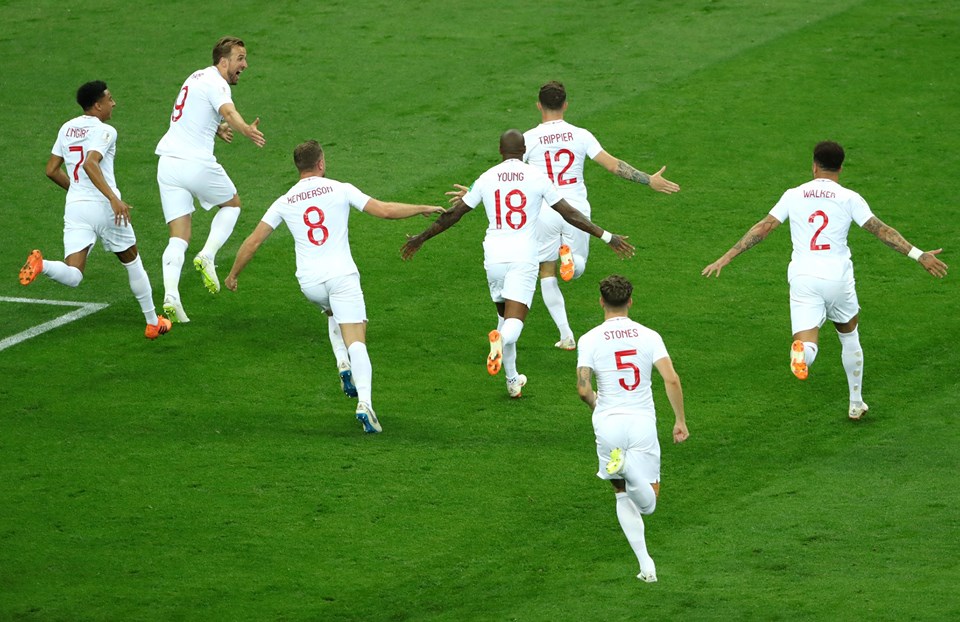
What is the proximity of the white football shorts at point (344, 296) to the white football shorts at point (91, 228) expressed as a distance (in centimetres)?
299

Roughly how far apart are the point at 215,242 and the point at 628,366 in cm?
641

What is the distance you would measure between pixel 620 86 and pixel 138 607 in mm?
14043

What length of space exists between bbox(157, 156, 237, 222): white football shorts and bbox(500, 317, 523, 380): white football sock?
3805mm

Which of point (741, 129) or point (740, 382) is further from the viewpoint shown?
point (741, 129)

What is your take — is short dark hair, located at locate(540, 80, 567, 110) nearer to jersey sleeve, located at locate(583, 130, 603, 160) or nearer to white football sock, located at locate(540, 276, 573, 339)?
jersey sleeve, located at locate(583, 130, 603, 160)

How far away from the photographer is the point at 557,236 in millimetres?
14398

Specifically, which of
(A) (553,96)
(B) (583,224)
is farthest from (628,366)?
(A) (553,96)

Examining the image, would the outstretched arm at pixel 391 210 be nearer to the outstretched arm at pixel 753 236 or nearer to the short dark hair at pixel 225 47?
the outstretched arm at pixel 753 236

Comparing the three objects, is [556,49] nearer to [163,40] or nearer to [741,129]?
[741,129]

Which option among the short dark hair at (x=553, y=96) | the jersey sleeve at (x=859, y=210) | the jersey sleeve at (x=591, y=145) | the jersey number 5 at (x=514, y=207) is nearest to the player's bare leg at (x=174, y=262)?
the jersey number 5 at (x=514, y=207)

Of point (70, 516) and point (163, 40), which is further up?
point (163, 40)

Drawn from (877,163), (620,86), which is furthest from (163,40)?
(877,163)

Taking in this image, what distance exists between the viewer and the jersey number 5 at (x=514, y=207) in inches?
505

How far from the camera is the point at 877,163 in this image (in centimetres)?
1944
